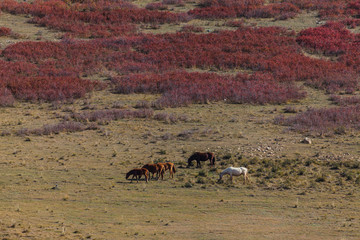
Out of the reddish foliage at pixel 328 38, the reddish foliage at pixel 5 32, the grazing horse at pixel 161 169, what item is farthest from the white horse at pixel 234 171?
the reddish foliage at pixel 5 32

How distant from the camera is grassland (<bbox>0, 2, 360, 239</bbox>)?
14148 millimetres

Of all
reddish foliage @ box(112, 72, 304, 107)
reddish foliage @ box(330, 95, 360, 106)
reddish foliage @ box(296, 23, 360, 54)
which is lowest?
reddish foliage @ box(330, 95, 360, 106)

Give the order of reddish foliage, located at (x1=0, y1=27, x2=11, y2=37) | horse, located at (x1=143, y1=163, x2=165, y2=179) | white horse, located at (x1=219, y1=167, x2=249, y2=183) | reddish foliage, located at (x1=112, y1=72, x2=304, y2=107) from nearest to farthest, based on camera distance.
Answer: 1. white horse, located at (x1=219, y1=167, x2=249, y2=183)
2. horse, located at (x1=143, y1=163, x2=165, y2=179)
3. reddish foliage, located at (x1=112, y1=72, x2=304, y2=107)
4. reddish foliage, located at (x1=0, y1=27, x2=11, y2=37)

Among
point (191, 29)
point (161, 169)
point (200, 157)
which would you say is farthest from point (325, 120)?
point (191, 29)

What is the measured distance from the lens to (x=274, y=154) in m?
21.0

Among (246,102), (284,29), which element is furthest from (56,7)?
(246,102)

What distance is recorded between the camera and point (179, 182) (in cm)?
1800

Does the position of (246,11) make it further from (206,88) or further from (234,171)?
(234,171)

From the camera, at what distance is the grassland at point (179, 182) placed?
14148 mm

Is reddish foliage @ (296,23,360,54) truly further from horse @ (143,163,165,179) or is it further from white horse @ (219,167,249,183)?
horse @ (143,163,165,179)

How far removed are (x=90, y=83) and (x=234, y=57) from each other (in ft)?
34.8

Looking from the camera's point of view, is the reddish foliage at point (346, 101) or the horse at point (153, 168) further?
the reddish foliage at point (346, 101)

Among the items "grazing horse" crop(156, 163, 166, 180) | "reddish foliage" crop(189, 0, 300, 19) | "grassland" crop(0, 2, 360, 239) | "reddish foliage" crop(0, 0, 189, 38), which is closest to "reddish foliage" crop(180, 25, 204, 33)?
"reddish foliage" crop(0, 0, 189, 38)

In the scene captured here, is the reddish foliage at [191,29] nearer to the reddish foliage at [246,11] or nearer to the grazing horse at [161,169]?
the reddish foliage at [246,11]
